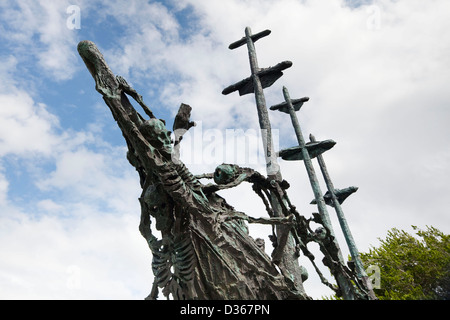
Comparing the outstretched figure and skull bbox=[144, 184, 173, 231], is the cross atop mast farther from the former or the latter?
skull bbox=[144, 184, 173, 231]

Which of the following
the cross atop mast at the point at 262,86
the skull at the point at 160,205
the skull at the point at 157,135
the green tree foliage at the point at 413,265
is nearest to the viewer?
the skull at the point at 157,135

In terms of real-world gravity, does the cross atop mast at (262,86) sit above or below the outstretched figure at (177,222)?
above

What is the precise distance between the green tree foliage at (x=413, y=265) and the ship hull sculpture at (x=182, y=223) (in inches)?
527

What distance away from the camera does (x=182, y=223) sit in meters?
3.16

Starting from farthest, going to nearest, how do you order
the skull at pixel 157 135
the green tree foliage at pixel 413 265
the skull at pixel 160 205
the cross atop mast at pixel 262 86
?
1. the green tree foliage at pixel 413 265
2. the cross atop mast at pixel 262 86
3. the skull at pixel 160 205
4. the skull at pixel 157 135

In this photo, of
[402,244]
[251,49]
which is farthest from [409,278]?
[251,49]

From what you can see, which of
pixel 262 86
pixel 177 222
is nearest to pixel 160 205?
pixel 177 222

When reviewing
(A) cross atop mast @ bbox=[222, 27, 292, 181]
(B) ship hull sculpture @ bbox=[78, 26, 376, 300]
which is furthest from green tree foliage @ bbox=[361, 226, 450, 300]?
(B) ship hull sculpture @ bbox=[78, 26, 376, 300]

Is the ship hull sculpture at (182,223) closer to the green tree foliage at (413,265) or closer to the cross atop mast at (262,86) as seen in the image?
the cross atop mast at (262,86)

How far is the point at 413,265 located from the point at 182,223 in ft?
54.9

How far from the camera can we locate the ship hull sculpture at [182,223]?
3002 mm

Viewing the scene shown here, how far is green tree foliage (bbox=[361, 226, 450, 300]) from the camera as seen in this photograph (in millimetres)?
15188

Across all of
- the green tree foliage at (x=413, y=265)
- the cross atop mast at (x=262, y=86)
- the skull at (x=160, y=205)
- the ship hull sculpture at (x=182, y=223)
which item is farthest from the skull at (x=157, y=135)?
the green tree foliage at (x=413, y=265)
